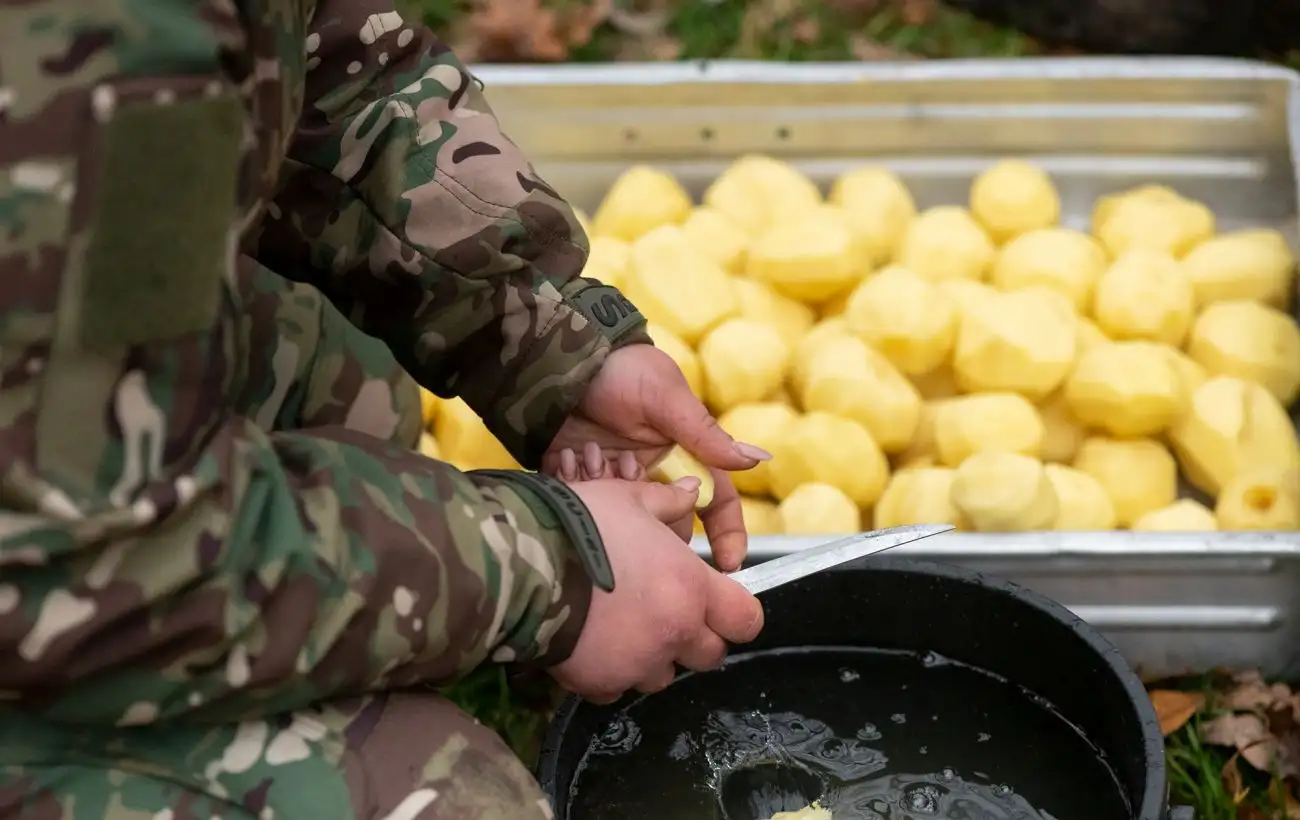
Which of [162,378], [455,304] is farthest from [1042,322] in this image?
[162,378]

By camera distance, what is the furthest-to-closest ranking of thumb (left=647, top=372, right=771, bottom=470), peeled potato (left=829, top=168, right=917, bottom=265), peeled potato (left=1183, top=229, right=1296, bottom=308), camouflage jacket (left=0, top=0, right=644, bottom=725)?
peeled potato (left=829, top=168, right=917, bottom=265) → peeled potato (left=1183, top=229, right=1296, bottom=308) → thumb (left=647, top=372, right=771, bottom=470) → camouflage jacket (left=0, top=0, right=644, bottom=725)

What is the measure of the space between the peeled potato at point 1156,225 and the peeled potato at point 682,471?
0.95 meters

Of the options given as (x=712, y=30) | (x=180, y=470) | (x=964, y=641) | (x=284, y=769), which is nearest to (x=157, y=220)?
(x=180, y=470)

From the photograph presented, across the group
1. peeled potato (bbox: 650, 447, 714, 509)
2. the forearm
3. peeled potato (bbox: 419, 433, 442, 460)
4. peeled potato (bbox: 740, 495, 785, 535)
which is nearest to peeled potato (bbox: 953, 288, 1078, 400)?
peeled potato (bbox: 740, 495, 785, 535)

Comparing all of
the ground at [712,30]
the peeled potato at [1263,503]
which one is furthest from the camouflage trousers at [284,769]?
the ground at [712,30]

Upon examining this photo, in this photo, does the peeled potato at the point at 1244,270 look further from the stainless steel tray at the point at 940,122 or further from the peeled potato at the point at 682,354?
Answer: the peeled potato at the point at 682,354

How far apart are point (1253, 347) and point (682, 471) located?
0.91m

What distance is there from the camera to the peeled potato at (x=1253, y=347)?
5.67ft

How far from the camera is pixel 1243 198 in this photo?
6.72 ft

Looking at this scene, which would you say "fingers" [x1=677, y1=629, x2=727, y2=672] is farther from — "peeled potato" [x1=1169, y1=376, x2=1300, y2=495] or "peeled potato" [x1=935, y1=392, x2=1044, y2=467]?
"peeled potato" [x1=1169, y1=376, x2=1300, y2=495]

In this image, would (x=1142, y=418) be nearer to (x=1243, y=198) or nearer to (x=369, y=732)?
(x=1243, y=198)

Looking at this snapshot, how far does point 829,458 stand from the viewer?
5.18ft

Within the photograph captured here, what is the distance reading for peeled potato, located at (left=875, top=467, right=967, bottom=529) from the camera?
59.6 inches

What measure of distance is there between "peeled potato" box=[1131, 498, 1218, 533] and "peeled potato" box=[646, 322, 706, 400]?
553mm
